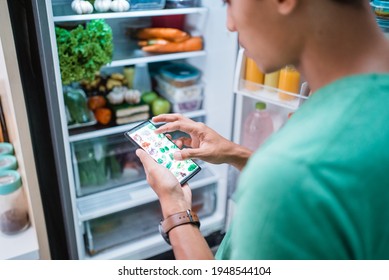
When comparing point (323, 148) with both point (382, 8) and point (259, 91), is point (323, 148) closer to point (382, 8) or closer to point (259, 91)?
point (382, 8)

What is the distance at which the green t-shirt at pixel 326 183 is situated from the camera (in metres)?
0.40

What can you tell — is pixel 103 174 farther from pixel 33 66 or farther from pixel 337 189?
pixel 337 189

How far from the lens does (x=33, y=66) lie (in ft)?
3.89

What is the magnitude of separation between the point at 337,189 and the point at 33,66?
110 centimetres

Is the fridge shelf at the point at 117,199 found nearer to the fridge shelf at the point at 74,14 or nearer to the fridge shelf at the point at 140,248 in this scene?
the fridge shelf at the point at 140,248

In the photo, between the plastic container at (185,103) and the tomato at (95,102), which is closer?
the tomato at (95,102)

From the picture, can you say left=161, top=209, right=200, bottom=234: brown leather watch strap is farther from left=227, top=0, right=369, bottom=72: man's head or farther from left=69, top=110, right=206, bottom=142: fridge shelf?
left=69, top=110, right=206, bottom=142: fridge shelf

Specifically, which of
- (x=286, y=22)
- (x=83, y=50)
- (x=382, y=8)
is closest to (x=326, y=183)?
(x=286, y=22)

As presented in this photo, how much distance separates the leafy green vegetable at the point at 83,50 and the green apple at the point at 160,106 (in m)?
0.36

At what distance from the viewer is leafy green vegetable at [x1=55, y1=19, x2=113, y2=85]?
123cm

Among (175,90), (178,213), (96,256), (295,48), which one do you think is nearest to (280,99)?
(175,90)

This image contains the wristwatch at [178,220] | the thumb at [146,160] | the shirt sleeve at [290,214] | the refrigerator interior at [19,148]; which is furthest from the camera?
the refrigerator interior at [19,148]

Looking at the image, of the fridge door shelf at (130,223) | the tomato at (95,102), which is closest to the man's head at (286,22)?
the tomato at (95,102)

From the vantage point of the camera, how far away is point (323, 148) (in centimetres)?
41
